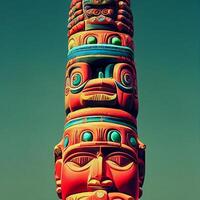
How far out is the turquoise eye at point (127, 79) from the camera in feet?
71.0

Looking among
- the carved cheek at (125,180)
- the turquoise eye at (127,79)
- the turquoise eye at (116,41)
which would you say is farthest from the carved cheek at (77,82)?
the carved cheek at (125,180)

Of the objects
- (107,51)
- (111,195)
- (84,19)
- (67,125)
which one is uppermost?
(84,19)

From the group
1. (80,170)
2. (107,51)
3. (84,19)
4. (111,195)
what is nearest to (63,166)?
(80,170)

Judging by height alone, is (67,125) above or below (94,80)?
below

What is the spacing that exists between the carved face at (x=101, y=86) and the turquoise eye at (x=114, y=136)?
3.93ft

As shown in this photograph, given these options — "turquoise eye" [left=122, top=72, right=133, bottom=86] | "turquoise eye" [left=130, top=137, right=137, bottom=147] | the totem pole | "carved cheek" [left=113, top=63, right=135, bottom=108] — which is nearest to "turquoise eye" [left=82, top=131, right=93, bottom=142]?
the totem pole

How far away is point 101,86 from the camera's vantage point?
21125 millimetres

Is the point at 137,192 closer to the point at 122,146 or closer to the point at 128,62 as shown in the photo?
the point at 122,146

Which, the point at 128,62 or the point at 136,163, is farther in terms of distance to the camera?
the point at 128,62

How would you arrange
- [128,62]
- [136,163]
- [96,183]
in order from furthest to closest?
[128,62]
[136,163]
[96,183]

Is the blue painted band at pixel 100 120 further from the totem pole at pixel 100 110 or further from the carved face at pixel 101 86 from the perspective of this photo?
the carved face at pixel 101 86

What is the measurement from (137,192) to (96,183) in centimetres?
197

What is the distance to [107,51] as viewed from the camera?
71.9 ft

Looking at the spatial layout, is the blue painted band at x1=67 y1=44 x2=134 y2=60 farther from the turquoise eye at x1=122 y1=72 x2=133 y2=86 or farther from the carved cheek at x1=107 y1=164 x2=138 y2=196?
the carved cheek at x1=107 y1=164 x2=138 y2=196
